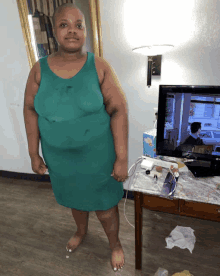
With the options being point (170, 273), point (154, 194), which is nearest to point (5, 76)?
point (154, 194)

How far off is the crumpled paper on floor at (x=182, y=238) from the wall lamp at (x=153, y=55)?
114 cm

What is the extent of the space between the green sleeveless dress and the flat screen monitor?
0.32 m

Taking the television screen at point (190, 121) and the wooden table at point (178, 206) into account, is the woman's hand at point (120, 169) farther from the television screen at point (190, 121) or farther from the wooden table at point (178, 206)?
the television screen at point (190, 121)

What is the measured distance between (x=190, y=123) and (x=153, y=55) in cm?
58

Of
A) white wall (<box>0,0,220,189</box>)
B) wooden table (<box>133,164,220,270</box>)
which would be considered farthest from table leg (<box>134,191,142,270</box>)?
white wall (<box>0,0,220,189</box>)

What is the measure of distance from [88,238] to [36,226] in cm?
48

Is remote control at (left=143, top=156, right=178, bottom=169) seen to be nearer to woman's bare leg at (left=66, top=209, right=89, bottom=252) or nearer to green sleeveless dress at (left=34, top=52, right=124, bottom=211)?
green sleeveless dress at (left=34, top=52, right=124, bottom=211)

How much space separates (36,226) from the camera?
69.4 inches

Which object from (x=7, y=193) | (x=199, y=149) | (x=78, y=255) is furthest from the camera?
(x=7, y=193)

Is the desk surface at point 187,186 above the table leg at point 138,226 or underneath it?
above

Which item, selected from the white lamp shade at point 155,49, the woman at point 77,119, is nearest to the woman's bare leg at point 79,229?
the woman at point 77,119

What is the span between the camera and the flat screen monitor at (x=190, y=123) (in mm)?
1052

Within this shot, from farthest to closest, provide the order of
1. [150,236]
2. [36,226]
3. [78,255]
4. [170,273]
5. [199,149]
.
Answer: [36,226] < [150,236] < [78,255] < [170,273] < [199,149]

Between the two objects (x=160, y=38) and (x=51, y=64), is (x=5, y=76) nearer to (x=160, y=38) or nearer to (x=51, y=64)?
(x=51, y=64)
